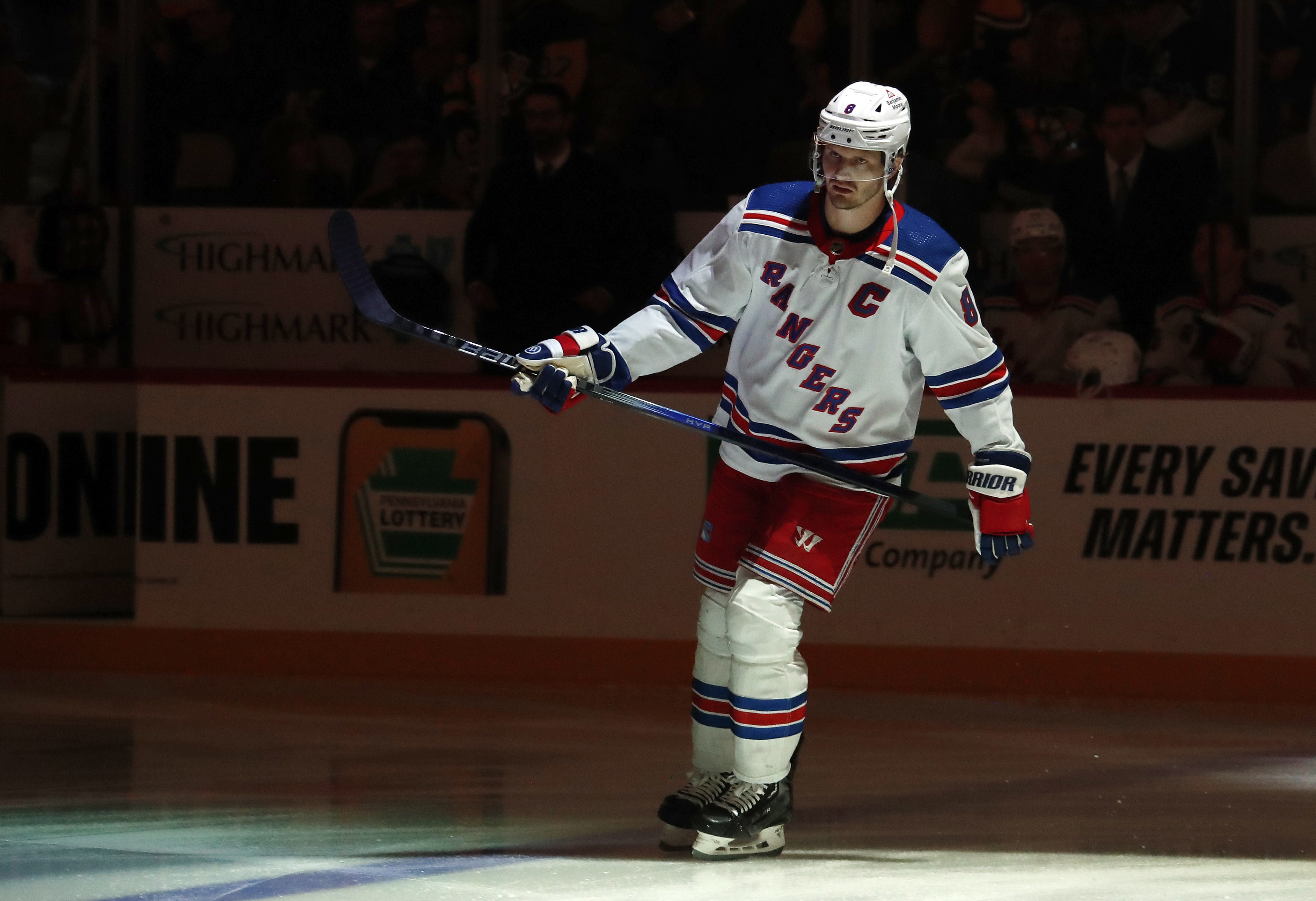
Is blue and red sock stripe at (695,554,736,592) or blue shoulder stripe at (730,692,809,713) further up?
blue and red sock stripe at (695,554,736,592)

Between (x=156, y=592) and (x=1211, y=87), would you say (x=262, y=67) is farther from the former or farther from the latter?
(x=1211, y=87)

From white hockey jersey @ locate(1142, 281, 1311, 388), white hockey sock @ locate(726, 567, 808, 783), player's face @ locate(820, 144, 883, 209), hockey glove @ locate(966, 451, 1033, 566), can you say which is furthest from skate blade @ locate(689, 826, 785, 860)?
white hockey jersey @ locate(1142, 281, 1311, 388)

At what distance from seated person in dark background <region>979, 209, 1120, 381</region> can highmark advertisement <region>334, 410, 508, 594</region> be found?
159 centimetres

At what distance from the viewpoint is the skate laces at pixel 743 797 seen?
347 centimetres

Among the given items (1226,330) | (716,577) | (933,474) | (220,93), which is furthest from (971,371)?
(220,93)

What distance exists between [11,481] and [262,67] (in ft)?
5.55

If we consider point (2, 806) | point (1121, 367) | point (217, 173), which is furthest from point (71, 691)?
point (1121, 367)

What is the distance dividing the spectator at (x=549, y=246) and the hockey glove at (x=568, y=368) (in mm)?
1932

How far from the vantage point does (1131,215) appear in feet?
18.3

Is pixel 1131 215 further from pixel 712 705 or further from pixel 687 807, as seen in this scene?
pixel 687 807

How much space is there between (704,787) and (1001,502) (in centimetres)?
83

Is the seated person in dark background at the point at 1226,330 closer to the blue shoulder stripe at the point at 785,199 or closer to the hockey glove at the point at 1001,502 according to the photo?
the hockey glove at the point at 1001,502

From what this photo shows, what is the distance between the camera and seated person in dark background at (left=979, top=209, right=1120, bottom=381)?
545 centimetres

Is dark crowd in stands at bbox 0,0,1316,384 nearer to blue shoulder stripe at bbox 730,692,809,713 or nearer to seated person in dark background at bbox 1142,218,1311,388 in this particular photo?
seated person in dark background at bbox 1142,218,1311,388
